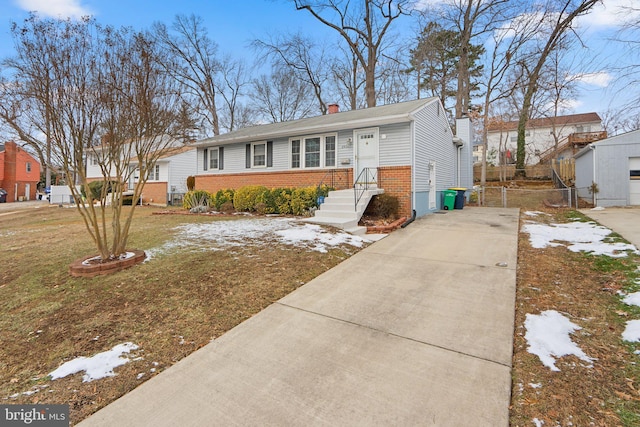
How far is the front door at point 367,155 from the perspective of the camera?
1029cm

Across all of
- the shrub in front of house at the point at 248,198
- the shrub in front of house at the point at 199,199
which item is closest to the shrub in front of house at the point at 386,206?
the shrub in front of house at the point at 248,198

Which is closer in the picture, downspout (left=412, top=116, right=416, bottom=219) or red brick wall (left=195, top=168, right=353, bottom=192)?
downspout (left=412, top=116, right=416, bottom=219)

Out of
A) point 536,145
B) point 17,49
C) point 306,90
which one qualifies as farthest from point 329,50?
point 536,145

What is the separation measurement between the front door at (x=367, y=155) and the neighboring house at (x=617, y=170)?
10501 millimetres

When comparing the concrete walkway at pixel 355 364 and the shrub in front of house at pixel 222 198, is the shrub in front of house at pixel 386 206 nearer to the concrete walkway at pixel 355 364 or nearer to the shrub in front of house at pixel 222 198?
the concrete walkway at pixel 355 364

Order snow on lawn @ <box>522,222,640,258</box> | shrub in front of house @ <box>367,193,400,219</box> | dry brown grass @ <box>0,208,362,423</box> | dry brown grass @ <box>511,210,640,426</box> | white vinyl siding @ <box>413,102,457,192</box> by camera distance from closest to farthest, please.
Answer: dry brown grass @ <box>511,210,640,426</box> < dry brown grass @ <box>0,208,362,423</box> < snow on lawn @ <box>522,222,640,258</box> < shrub in front of house @ <box>367,193,400,219</box> < white vinyl siding @ <box>413,102,457,192</box>

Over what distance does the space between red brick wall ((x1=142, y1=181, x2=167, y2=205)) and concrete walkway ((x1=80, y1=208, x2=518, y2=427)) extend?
18.8 metres

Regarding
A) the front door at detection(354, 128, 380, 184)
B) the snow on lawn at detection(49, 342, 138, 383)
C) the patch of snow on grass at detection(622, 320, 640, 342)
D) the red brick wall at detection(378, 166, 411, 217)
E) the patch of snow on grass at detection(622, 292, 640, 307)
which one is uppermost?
the front door at detection(354, 128, 380, 184)

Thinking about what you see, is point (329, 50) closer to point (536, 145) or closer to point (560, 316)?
point (560, 316)

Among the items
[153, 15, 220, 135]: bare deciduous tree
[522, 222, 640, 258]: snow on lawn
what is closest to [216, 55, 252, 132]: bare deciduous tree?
[153, 15, 220, 135]: bare deciduous tree

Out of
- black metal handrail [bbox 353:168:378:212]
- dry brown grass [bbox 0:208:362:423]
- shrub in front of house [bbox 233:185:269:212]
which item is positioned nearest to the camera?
dry brown grass [bbox 0:208:362:423]

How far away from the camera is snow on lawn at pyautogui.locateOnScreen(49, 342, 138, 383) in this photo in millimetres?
2430

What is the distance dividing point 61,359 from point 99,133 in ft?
11.8

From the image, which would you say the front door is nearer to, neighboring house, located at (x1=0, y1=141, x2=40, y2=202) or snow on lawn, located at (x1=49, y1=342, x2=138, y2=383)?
snow on lawn, located at (x1=49, y1=342, x2=138, y2=383)
